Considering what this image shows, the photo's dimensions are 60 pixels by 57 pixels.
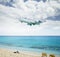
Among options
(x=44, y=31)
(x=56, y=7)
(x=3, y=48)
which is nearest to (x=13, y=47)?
(x=3, y=48)

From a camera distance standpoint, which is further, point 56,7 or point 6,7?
point 6,7

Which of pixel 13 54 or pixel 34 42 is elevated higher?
pixel 34 42

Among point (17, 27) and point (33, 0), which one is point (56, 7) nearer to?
point (33, 0)

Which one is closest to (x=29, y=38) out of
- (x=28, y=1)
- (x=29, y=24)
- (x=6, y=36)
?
(x=29, y=24)

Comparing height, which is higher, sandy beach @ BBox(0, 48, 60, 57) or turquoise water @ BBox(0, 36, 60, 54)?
turquoise water @ BBox(0, 36, 60, 54)

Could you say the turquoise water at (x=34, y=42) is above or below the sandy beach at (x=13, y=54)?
above

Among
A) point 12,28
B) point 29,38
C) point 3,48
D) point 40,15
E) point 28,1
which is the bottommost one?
point 3,48

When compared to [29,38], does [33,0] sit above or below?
above
